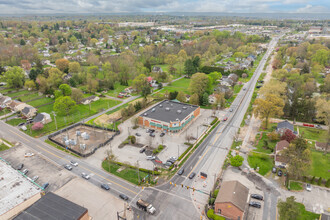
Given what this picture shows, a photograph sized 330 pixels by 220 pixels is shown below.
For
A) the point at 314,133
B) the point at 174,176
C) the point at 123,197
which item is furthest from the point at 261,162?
the point at 123,197

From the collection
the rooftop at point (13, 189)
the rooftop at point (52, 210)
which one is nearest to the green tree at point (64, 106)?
the rooftop at point (13, 189)

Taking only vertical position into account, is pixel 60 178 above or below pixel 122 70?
below

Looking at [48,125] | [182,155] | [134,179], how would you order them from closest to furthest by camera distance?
[134,179] < [182,155] < [48,125]

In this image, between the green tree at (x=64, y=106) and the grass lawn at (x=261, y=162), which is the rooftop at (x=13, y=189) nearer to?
the green tree at (x=64, y=106)

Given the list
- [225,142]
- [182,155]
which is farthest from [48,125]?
[225,142]

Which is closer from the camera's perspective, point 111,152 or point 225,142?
point 111,152

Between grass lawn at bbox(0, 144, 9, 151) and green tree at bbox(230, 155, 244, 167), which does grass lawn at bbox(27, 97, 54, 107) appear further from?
green tree at bbox(230, 155, 244, 167)

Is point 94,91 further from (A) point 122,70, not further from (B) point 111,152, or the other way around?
(B) point 111,152

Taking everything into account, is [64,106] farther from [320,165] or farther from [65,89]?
[320,165]
